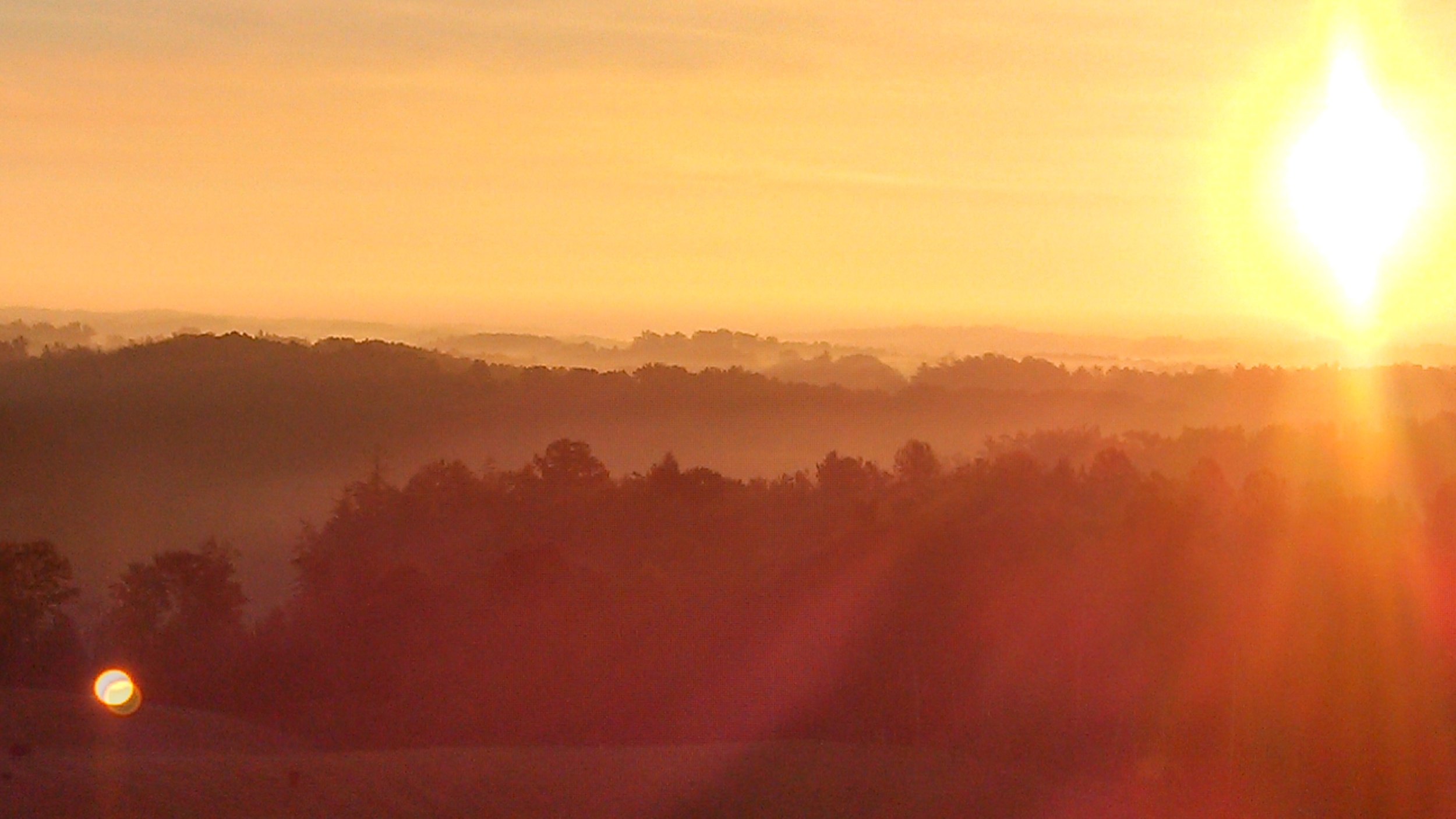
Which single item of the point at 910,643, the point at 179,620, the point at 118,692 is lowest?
the point at 179,620

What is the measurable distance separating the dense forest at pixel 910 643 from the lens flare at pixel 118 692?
393mm

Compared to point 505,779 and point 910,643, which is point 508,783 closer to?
point 505,779

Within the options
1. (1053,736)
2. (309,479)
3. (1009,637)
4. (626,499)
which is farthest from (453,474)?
(309,479)

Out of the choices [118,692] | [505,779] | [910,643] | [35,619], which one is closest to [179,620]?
[35,619]

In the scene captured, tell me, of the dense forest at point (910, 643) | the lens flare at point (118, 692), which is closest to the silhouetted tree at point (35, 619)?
the dense forest at point (910, 643)

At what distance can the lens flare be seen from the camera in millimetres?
23266

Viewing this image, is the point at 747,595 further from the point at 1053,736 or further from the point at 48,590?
the point at 48,590

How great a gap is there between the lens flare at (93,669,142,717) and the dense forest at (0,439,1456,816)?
1.29 feet

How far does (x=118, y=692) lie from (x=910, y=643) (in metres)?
12.3

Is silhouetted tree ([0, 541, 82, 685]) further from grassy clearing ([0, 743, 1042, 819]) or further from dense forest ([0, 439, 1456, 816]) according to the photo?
grassy clearing ([0, 743, 1042, 819])

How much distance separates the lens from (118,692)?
25938 mm

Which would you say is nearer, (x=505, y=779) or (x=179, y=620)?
(x=505, y=779)

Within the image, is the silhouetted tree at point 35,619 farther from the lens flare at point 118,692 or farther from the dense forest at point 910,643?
the lens flare at point 118,692

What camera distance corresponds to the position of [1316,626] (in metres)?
26.8
